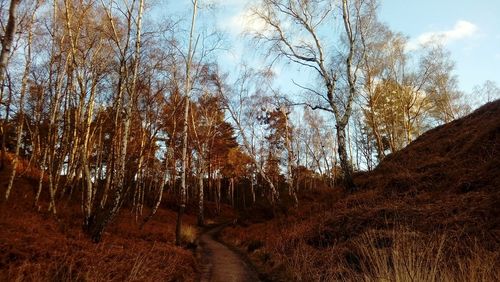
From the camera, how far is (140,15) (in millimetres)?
10688

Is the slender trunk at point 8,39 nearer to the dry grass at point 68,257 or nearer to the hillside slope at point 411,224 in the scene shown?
the dry grass at point 68,257

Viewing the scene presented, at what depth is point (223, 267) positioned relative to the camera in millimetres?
9945

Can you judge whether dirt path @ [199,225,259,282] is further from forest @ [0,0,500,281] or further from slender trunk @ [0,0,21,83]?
slender trunk @ [0,0,21,83]

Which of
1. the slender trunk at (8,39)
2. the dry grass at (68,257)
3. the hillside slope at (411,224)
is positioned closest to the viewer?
the slender trunk at (8,39)

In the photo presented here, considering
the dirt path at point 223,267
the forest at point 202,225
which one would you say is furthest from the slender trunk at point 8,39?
the dirt path at point 223,267

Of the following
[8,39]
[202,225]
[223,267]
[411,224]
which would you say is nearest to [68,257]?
[8,39]

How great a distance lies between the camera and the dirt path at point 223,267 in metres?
8.57

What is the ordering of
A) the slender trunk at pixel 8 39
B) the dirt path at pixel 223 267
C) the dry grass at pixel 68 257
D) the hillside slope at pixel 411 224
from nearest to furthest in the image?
the slender trunk at pixel 8 39, the hillside slope at pixel 411 224, the dry grass at pixel 68 257, the dirt path at pixel 223 267

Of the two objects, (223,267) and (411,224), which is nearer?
(411,224)

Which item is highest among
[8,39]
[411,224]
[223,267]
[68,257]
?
[8,39]

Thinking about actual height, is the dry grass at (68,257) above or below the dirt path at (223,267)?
above

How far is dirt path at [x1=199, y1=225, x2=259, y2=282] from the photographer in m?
8.57

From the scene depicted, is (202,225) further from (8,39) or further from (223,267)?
(8,39)

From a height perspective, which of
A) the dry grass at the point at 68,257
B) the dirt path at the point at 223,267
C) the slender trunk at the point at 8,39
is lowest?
the dirt path at the point at 223,267
